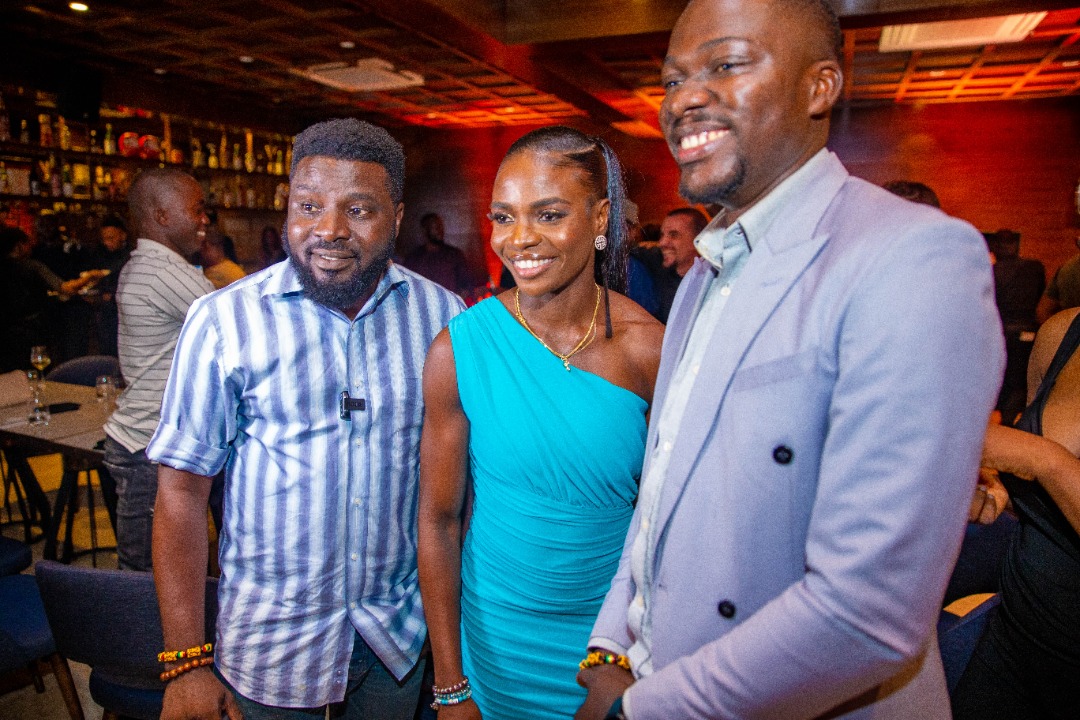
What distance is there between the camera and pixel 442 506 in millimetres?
1478

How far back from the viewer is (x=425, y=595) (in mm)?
1503

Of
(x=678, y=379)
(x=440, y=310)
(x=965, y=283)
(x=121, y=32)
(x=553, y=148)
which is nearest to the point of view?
(x=965, y=283)

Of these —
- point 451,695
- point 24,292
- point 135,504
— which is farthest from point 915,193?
point 24,292

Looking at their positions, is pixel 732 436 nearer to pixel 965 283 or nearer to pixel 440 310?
pixel 965 283

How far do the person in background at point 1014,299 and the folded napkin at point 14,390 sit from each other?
7.18 meters

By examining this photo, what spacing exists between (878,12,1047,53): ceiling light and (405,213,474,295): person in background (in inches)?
218

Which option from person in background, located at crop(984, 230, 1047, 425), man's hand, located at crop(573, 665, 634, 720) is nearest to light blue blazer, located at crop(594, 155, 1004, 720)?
man's hand, located at crop(573, 665, 634, 720)

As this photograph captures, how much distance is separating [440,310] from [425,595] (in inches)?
27.2

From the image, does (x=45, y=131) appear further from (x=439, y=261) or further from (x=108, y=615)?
(x=108, y=615)

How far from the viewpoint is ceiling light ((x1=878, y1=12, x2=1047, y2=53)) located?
5.49 m

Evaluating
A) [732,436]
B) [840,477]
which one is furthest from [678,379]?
[840,477]

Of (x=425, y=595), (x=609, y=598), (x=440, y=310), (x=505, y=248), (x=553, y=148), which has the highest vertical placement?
(x=553, y=148)

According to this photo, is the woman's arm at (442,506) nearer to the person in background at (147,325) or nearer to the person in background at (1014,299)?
the person in background at (147,325)

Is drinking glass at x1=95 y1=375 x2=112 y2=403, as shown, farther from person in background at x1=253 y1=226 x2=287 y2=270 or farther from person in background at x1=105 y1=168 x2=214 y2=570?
person in background at x1=253 y1=226 x2=287 y2=270
